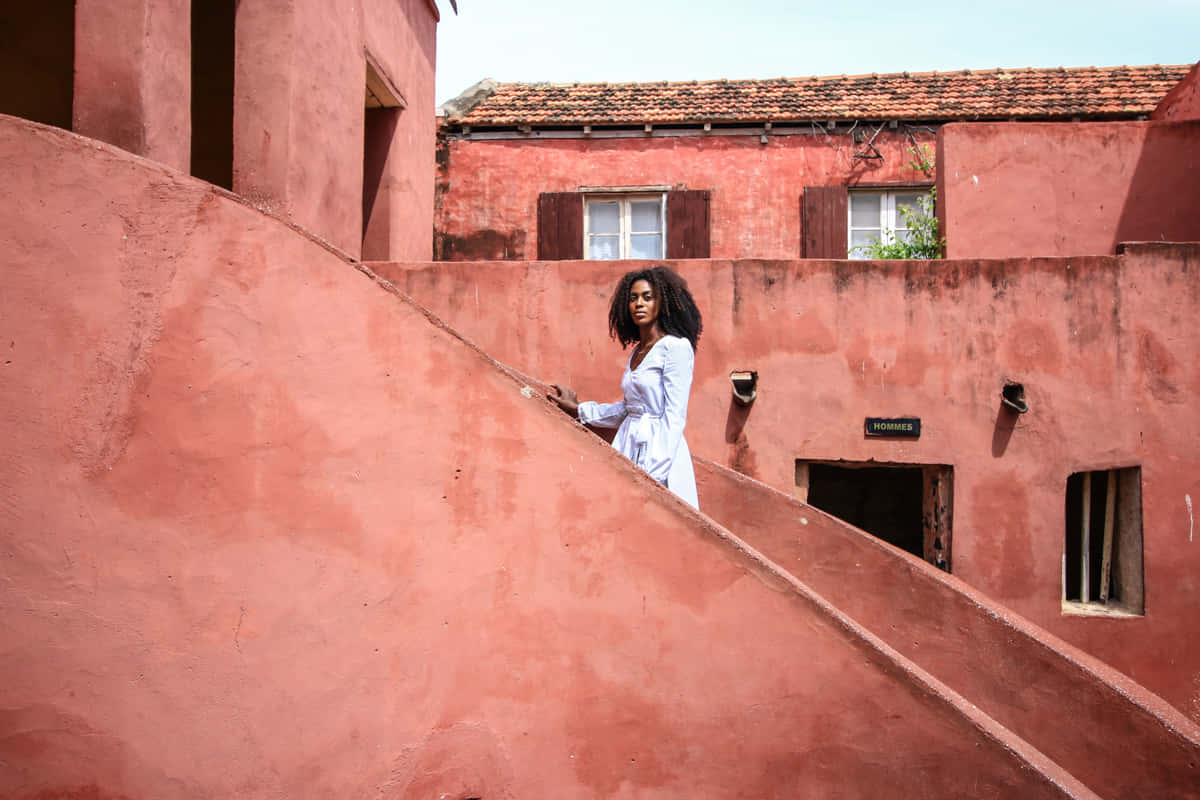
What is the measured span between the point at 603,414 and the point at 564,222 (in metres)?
7.82

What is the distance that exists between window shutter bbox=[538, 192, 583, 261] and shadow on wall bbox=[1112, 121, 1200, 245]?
262 inches

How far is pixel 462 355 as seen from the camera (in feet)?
10.1

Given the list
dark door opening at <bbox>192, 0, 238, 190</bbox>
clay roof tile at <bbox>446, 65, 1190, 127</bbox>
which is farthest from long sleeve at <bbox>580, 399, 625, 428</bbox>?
clay roof tile at <bbox>446, 65, 1190, 127</bbox>

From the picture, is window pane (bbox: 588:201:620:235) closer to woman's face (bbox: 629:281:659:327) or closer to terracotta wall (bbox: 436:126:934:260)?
terracotta wall (bbox: 436:126:934:260)

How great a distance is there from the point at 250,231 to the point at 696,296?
12.0ft

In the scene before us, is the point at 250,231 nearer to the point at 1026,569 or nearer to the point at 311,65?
the point at 311,65

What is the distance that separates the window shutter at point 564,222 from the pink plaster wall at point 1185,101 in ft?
23.5

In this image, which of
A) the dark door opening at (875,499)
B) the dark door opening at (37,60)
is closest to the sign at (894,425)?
the dark door opening at (875,499)

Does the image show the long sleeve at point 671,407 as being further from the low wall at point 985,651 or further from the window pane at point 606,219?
the window pane at point 606,219

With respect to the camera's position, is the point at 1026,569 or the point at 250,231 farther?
the point at 1026,569

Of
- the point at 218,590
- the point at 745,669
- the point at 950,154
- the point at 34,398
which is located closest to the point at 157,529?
the point at 218,590

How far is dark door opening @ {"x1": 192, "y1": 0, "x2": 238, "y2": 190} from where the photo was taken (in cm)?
614

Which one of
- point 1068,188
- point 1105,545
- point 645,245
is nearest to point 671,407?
point 1105,545

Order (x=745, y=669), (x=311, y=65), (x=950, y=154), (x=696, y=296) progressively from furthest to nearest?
(x=950, y=154) → (x=696, y=296) → (x=311, y=65) → (x=745, y=669)
